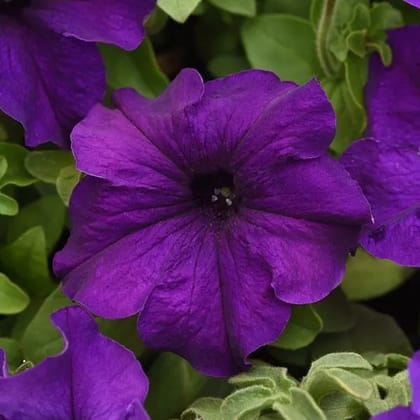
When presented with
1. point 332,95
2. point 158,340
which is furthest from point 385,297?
point 158,340

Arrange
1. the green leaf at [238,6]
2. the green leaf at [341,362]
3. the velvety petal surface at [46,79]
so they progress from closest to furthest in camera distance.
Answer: the green leaf at [341,362] < the velvety petal surface at [46,79] < the green leaf at [238,6]

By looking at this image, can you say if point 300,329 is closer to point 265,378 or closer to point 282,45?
point 265,378

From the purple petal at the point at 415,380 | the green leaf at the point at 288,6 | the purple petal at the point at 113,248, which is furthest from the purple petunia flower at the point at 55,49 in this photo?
the purple petal at the point at 415,380

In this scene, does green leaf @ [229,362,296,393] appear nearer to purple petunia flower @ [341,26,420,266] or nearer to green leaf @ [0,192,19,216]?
purple petunia flower @ [341,26,420,266]

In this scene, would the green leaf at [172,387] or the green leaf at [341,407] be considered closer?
the green leaf at [341,407]

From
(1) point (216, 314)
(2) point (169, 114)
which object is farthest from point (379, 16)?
(1) point (216, 314)

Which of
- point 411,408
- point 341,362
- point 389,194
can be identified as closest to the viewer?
point 411,408

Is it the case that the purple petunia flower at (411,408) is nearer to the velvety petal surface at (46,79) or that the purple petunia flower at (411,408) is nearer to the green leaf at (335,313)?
the green leaf at (335,313)
